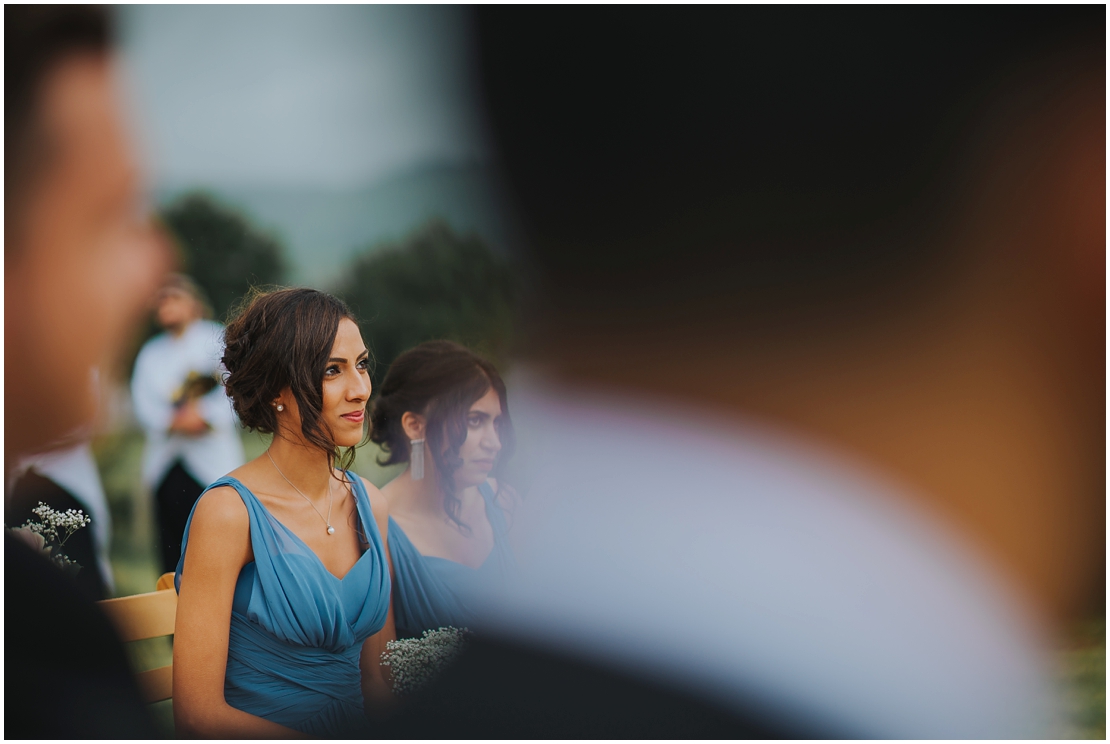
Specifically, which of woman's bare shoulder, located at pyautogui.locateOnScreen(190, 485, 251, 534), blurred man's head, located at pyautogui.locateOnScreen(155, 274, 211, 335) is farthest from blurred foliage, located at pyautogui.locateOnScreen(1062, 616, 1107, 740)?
blurred man's head, located at pyautogui.locateOnScreen(155, 274, 211, 335)

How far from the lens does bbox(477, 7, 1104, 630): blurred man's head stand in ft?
9.61

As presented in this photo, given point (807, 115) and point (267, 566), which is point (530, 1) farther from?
point (267, 566)

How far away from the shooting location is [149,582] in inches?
109

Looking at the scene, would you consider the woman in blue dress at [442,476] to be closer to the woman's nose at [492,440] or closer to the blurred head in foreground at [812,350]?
the woman's nose at [492,440]

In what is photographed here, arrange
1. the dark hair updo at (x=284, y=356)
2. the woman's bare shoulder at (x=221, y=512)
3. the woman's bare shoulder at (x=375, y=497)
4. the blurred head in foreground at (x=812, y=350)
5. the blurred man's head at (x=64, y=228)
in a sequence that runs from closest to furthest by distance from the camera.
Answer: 1. the woman's bare shoulder at (x=221, y=512)
2. the dark hair updo at (x=284, y=356)
3. the woman's bare shoulder at (x=375, y=497)
4. the blurred man's head at (x=64, y=228)
5. the blurred head in foreground at (x=812, y=350)

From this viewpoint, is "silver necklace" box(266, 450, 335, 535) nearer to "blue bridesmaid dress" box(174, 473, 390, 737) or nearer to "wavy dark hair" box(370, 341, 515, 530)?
"blue bridesmaid dress" box(174, 473, 390, 737)

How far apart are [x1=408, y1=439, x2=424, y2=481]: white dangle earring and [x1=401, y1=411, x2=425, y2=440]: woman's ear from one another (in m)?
0.02

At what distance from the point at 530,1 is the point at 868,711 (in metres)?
2.96

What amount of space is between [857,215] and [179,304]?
254 cm

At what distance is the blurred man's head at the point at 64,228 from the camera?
2.76 meters

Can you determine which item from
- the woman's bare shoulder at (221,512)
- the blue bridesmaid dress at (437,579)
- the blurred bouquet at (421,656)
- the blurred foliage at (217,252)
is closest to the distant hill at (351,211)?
the blurred foliage at (217,252)

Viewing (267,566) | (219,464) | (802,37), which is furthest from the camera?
(802,37)

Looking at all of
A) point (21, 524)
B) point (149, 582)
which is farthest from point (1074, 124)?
point (21, 524)

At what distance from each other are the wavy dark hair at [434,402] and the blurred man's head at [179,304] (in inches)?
28.8
